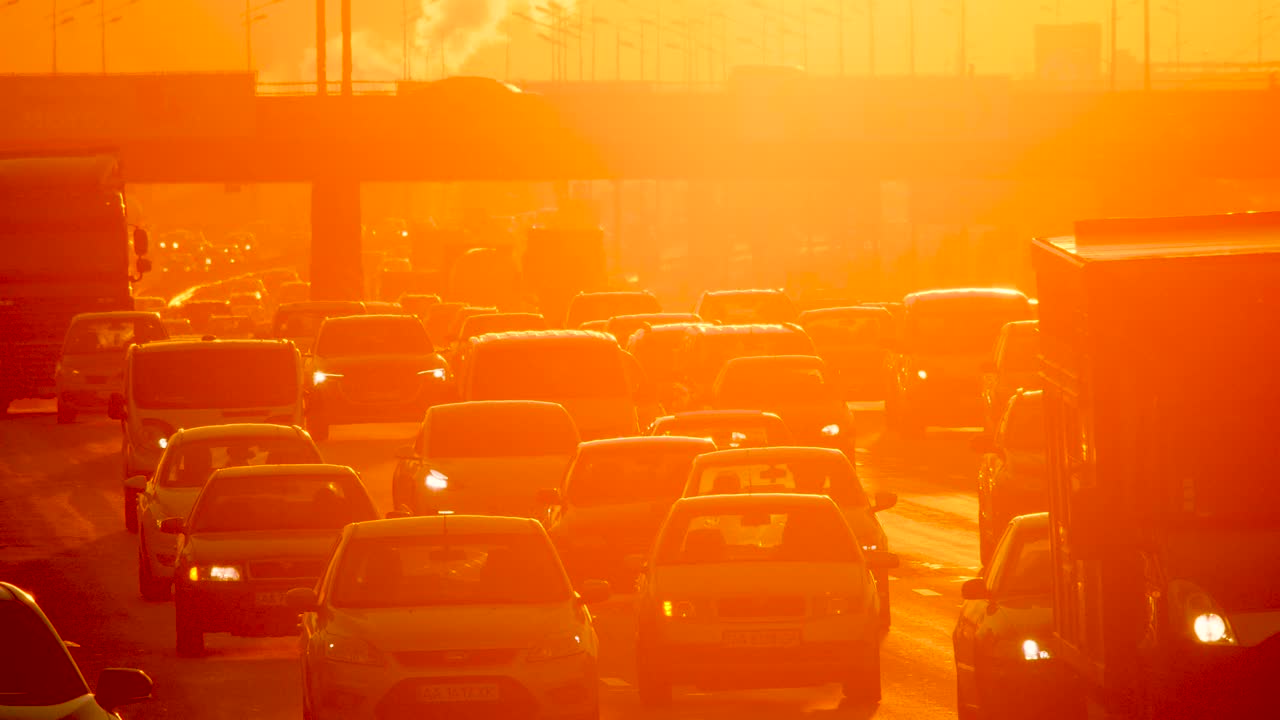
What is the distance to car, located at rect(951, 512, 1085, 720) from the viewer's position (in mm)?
14016

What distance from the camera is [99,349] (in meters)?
43.2

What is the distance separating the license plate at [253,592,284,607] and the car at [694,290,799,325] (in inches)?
1160

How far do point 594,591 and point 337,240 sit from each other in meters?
70.8

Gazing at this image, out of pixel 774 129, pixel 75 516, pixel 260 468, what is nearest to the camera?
pixel 260 468

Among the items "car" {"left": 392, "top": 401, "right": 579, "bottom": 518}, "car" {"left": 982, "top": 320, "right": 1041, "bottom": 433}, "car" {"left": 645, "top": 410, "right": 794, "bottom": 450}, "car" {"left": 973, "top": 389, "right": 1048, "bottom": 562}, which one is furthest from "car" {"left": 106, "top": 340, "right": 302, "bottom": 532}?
"car" {"left": 982, "top": 320, "right": 1041, "bottom": 433}

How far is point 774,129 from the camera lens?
8050cm

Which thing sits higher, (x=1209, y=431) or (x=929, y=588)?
(x=1209, y=431)

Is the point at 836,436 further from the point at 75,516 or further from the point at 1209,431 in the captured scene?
the point at 1209,431

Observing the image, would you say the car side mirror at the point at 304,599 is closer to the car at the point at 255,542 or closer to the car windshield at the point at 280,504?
the car at the point at 255,542

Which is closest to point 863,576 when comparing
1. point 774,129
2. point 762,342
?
point 762,342

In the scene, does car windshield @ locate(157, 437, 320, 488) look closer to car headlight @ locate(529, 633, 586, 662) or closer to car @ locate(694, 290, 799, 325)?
car headlight @ locate(529, 633, 586, 662)

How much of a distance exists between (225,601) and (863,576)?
5.50m

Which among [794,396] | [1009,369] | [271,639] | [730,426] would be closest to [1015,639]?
[271,639]

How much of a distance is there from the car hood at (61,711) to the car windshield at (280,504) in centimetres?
1008
